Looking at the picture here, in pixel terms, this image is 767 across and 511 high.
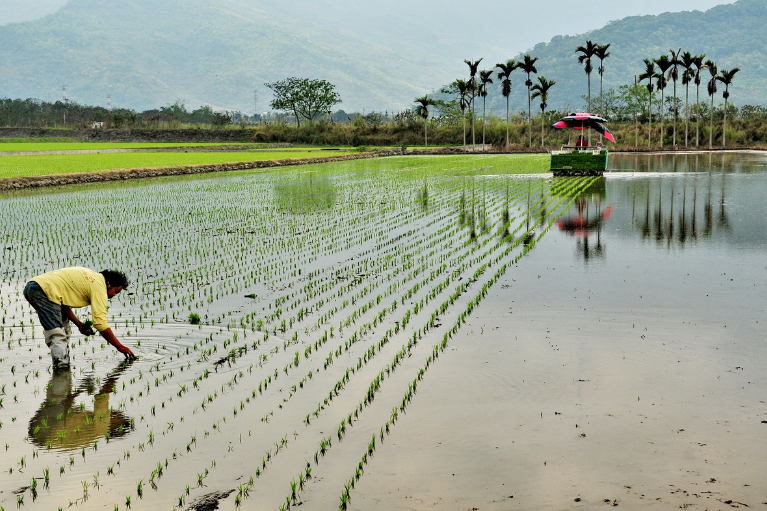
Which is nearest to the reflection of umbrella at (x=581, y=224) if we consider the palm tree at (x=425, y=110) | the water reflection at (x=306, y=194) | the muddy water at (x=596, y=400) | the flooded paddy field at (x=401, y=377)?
the flooded paddy field at (x=401, y=377)

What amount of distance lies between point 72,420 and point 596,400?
3543 millimetres

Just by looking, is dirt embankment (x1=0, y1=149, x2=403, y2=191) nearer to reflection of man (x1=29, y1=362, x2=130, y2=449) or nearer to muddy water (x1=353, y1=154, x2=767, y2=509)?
muddy water (x1=353, y1=154, x2=767, y2=509)

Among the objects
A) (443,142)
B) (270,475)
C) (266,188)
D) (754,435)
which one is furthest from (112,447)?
(443,142)

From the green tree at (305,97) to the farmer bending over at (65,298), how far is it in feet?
292

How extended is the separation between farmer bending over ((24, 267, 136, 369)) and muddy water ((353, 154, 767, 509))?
2.57m

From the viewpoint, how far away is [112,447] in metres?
4.64

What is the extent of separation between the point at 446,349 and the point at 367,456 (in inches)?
92.3

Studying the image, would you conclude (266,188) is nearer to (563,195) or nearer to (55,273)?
(563,195)

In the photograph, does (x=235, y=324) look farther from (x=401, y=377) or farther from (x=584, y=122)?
(x=584, y=122)

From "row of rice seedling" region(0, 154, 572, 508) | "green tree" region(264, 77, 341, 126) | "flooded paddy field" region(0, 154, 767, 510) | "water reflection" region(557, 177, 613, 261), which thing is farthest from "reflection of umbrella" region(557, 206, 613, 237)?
"green tree" region(264, 77, 341, 126)

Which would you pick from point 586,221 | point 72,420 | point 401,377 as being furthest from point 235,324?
point 586,221

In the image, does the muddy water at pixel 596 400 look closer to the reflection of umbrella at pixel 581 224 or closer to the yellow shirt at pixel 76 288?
the yellow shirt at pixel 76 288

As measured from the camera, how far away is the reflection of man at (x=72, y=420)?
4.80m

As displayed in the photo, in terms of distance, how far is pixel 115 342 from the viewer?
595 centimetres
